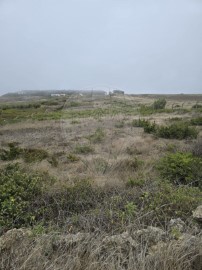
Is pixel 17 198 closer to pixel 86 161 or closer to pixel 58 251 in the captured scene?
pixel 58 251

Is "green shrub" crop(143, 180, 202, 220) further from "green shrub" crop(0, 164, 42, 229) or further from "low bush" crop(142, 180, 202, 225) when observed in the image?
"green shrub" crop(0, 164, 42, 229)

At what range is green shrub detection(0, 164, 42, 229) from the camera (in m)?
4.13

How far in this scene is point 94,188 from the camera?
5258mm

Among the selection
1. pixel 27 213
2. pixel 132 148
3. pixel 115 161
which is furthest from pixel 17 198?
pixel 132 148

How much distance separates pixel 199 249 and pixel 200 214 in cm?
99

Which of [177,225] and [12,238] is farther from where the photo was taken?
[177,225]

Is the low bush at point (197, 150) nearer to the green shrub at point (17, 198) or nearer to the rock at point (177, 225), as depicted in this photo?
the green shrub at point (17, 198)

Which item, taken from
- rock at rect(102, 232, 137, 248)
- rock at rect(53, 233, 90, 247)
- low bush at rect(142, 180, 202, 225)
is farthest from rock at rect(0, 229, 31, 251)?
low bush at rect(142, 180, 202, 225)

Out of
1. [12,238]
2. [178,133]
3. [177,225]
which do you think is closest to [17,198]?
[12,238]

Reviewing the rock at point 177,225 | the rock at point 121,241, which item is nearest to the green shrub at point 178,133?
the rock at point 177,225

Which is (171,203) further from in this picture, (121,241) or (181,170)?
(181,170)

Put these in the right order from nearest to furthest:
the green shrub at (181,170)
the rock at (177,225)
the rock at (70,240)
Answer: the rock at (70,240)
the rock at (177,225)
the green shrub at (181,170)

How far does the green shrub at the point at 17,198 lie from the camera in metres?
4.13

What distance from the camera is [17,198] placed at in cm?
467
